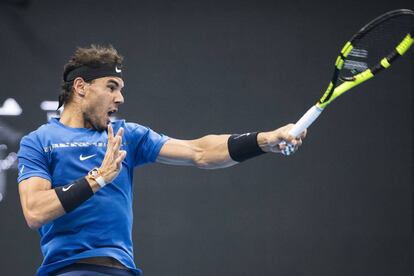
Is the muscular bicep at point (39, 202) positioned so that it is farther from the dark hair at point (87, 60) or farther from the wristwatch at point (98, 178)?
the dark hair at point (87, 60)

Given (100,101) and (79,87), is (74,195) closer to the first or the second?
(100,101)

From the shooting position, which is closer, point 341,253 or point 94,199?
point 94,199

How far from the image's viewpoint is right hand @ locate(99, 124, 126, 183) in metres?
2.62

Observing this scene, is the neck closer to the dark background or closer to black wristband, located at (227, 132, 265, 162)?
black wristband, located at (227, 132, 265, 162)

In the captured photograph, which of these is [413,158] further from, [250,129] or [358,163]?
[250,129]

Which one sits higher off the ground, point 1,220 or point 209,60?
point 209,60

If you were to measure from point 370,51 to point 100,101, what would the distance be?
1157 mm

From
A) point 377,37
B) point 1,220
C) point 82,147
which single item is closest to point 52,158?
point 82,147

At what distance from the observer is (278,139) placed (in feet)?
8.75

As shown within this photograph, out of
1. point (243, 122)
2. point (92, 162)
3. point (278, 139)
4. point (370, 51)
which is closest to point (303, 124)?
point (278, 139)

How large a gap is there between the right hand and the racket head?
0.79 metres

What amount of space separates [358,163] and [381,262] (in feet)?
2.35

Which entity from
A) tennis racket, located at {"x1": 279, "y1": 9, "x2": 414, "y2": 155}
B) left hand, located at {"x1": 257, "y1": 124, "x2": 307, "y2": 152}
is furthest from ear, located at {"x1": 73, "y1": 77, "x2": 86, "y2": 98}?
tennis racket, located at {"x1": 279, "y1": 9, "x2": 414, "y2": 155}

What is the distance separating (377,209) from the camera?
4.90 m
